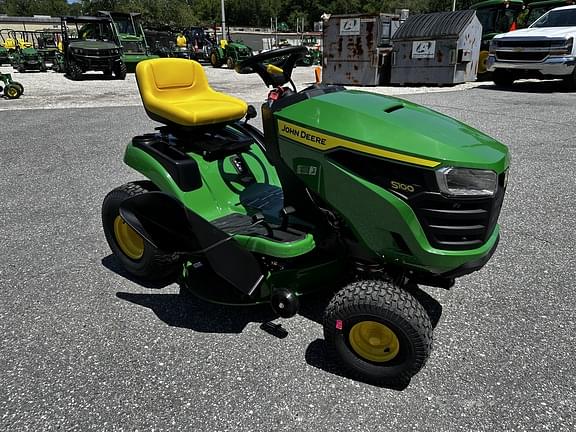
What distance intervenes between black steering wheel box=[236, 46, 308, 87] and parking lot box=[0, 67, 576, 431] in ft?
3.95

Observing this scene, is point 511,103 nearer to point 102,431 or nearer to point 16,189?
point 16,189

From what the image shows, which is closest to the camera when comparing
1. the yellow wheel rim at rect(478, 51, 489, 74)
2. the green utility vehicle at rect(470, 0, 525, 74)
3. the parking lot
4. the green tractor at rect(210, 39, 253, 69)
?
the parking lot

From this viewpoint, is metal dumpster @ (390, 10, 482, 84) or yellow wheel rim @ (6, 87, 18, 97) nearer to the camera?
yellow wheel rim @ (6, 87, 18, 97)

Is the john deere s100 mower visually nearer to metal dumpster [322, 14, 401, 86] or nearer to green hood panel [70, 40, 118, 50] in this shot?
metal dumpster [322, 14, 401, 86]

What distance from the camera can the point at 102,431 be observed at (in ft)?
5.74

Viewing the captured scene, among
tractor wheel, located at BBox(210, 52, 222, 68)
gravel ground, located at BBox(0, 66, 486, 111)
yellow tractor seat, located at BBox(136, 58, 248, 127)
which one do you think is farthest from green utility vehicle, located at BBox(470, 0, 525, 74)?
yellow tractor seat, located at BBox(136, 58, 248, 127)

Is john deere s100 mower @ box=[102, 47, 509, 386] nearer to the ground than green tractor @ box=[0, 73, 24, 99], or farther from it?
farther from it

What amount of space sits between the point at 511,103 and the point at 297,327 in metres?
8.16

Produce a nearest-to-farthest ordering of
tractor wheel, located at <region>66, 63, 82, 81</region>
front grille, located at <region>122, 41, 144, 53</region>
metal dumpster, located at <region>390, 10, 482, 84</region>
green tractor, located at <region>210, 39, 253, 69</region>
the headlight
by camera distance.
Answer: the headlight, metal dumpster, located at <region>390, 10, 482, 84</region>, tractor wheel, located at <region>66, 63, 82, 81</region>, front grille, located at <region>122, 41, 144, 53</region>, green tractor, located at <region>210, 39, 253, 69</region>

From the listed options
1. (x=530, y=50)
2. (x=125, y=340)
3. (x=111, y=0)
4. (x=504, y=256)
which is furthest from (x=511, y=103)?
(x=111, y=0)

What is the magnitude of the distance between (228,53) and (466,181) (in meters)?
20.0

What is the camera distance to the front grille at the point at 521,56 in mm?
9795

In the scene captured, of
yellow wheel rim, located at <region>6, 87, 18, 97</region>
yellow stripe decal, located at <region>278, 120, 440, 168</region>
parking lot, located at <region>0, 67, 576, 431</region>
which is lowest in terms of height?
parking lot, located at <region>0, 67, 576, 431</region>

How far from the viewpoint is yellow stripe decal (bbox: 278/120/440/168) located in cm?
174
